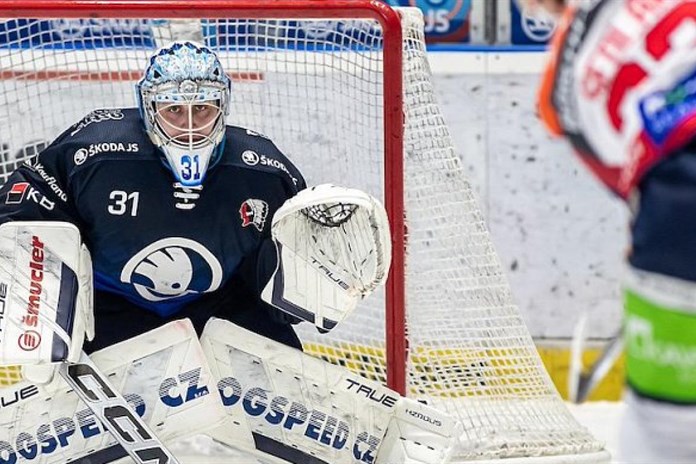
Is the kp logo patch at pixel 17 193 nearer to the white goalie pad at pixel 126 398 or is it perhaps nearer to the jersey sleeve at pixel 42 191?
the jersey sleeve at pixel 42 191

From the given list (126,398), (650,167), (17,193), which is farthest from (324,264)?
(650,167)

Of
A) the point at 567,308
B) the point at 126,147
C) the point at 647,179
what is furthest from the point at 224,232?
the point at 567,308

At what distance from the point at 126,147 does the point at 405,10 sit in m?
0.56

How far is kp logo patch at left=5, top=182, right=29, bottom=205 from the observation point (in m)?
2.43

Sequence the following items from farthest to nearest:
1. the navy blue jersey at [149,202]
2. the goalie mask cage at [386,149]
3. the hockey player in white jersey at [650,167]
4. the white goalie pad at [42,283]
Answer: the goalie mask cage at [386,149], the navy blue jersey at [149,202], the white goalie pad at [42,283], the hockey player in white jersey at [650,167]

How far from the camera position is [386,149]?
254 centimetres

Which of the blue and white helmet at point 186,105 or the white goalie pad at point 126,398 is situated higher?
the blue and white helmet at point 186,105

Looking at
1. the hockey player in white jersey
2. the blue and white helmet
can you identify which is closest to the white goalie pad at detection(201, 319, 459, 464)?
the blue and white helmet

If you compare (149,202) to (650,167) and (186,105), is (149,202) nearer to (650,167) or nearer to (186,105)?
(186,105)

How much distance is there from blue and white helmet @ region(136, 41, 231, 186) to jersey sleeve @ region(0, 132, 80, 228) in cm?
18

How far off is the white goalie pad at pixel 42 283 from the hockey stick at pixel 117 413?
1.8 inches

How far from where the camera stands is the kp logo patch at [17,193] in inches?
95.6

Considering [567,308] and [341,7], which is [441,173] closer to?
[341,7]

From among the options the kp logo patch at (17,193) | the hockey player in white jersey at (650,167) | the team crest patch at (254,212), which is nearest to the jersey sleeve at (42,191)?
the kp logo patch at (17,193)
